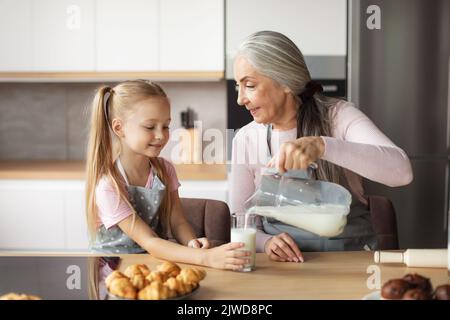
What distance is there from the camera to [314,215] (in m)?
1.01

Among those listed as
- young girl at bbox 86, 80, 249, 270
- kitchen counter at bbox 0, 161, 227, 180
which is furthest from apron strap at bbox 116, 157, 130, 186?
kitchen counter at bbox 0, 161, 227, 180

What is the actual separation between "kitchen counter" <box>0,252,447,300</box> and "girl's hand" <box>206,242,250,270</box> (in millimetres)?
12

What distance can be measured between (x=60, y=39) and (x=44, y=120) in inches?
18.7

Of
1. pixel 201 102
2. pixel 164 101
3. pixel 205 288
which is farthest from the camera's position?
pixel 201 102

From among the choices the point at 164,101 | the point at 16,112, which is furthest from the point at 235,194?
the point at 16,112

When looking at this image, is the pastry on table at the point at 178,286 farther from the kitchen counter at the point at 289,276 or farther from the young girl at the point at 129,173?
the young girl at the point at 129,173

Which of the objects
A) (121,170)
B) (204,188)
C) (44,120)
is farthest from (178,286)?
(44,120)

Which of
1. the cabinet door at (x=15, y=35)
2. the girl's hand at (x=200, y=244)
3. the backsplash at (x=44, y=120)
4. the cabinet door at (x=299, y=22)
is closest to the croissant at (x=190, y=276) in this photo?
the girl's hand at (x=200, y=244)

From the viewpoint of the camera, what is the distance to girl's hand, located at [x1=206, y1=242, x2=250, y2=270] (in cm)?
96

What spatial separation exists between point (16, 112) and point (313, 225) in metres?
2.13

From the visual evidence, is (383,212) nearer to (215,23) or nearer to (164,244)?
(164,244)

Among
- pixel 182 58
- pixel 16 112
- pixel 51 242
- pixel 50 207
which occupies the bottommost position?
pixel 51 242

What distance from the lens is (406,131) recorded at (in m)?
2.29

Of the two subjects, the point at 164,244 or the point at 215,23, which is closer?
the point at 164,244
